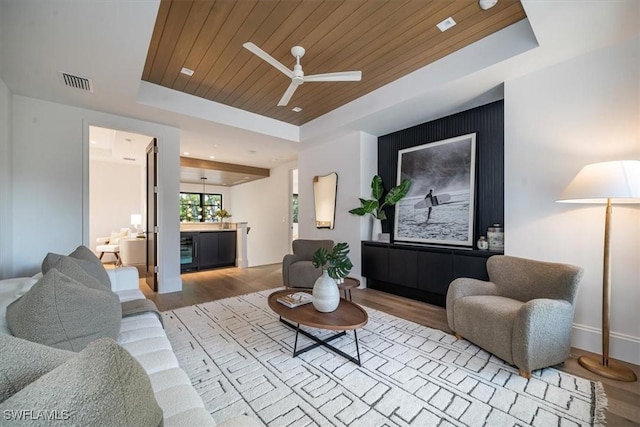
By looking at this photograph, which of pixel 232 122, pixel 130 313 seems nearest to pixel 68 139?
pixel 232 122

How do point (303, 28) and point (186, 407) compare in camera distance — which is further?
point (303, 28)

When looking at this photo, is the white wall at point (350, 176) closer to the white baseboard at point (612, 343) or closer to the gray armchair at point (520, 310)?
the gray armchair at point (520, 310)

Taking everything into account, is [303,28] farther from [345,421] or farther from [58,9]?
[345,421]

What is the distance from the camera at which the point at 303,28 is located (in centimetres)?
240

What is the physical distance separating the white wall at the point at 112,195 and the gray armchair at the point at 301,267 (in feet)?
18.6

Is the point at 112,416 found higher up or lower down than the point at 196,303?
higher up

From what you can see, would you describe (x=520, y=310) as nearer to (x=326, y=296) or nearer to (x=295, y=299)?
(x=326, y=296)

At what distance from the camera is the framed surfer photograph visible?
11.3 ft

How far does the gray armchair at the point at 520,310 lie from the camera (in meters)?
1.91

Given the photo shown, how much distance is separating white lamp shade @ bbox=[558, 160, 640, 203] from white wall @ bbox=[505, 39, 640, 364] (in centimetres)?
41

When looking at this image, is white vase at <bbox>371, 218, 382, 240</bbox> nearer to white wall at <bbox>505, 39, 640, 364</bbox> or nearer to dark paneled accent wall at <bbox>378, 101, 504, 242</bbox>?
dark paneled accent wall at <bbox>378, 101, 504, 242</bbox>

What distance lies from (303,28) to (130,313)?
2738 millimetres

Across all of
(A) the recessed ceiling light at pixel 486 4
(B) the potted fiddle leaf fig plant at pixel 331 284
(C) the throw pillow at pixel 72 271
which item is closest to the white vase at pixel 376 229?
(B) the potted fiddle leaf fig plant at pixel 331 284

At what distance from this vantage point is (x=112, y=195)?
7844mm
